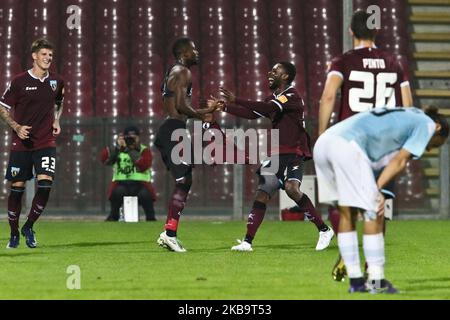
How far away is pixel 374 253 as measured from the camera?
741 cm

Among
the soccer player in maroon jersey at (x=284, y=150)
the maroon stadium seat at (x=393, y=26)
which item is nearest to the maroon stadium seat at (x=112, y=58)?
the maroon stadium seat at (x=393, y=26)

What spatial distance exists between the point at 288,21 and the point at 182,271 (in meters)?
18.5

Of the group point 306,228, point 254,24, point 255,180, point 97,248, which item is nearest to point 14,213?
point 97,248

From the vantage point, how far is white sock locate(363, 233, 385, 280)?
7.41 meters

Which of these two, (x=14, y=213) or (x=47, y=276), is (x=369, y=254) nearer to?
(x=47, y=276)

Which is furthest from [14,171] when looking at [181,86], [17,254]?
[181,86]

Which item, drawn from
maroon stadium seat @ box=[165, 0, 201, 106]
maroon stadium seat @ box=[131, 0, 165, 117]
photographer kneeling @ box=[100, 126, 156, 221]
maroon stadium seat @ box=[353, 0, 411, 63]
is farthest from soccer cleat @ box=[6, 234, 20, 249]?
maroon stadium seat @ box=[353, 0, 411, 63]

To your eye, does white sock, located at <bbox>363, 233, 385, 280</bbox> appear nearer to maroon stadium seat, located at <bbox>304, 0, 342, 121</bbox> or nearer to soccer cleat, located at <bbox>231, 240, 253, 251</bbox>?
soccer cleat, located at <bbox>231, 240, 253, 251</bbox>

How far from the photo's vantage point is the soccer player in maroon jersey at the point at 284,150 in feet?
39.3

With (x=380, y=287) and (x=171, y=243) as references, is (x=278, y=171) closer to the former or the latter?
(x=171, y=243)

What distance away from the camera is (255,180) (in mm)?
21422

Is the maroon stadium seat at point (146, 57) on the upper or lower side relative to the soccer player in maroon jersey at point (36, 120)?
upper

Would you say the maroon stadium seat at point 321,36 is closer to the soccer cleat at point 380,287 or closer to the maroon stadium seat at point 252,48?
the maroon stadium seat at point 252,48

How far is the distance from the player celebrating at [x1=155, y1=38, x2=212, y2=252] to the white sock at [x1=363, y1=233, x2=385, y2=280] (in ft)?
13.8
